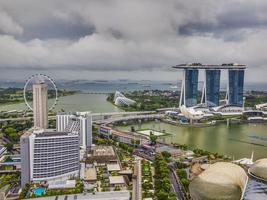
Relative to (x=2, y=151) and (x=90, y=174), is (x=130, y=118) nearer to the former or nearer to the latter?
(x=2, y=151)

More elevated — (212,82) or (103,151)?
(212,82)

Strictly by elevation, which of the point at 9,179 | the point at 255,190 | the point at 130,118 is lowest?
the point at 9,179

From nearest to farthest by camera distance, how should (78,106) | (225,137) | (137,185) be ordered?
(137,185)
(225,137)
(78,106)

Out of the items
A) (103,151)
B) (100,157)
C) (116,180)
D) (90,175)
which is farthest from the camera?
(103,151)

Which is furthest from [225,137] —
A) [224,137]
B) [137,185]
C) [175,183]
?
[137,185]

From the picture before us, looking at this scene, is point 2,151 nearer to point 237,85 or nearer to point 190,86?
point 190,86

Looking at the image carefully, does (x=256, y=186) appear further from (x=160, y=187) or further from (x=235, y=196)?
(x=160, y=187)

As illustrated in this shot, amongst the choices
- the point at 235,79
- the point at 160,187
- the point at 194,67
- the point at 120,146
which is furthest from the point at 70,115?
the point at 235,79

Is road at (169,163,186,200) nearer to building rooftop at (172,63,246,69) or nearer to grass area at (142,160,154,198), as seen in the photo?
grass area at (142,160,154,198)

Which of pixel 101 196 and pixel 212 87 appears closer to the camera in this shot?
pixel 101 196
